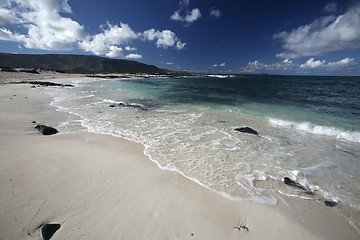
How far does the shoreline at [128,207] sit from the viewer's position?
2.87m

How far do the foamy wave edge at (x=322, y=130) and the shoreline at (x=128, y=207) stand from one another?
7.17m

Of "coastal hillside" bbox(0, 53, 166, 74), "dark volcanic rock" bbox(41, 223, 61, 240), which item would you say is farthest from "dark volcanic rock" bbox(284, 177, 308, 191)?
"coastal hillside" bbox(0, 53, 166, 74)

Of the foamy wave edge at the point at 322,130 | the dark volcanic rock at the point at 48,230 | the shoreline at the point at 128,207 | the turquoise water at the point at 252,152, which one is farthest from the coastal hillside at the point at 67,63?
the dark volcanic rock at the point at 48,230

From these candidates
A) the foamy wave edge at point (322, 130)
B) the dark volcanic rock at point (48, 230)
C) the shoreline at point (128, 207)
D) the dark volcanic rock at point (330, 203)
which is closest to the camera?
the dark volcanic rock at point (48, 230)

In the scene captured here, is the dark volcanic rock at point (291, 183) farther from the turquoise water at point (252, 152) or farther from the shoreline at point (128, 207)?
the shoreline at point (128, 207)

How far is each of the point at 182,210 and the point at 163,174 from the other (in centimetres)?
144

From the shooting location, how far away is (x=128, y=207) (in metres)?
3.35

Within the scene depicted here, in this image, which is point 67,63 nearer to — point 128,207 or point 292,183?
point 128,207

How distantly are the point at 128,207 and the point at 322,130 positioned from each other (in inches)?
438

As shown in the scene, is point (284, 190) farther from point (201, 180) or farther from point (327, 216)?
point (201, 180)

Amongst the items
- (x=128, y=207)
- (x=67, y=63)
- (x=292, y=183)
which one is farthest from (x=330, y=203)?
(x=67, y=63)

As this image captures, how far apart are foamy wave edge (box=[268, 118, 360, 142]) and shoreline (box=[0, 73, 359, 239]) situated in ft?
23.5

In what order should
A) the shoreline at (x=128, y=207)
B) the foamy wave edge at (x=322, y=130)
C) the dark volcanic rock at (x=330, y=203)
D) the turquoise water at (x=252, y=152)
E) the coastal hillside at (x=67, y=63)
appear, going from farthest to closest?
the coastal hillside at (x=67, y=63) → the foamy wave edge at (x=322, y=130) → the turquoise water at (x=252, y=152) → the dark volcanic rock at (x=330, y=203) → the shoreline at (x=128, y=207)

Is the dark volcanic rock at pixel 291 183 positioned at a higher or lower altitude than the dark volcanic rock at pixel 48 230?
lower
